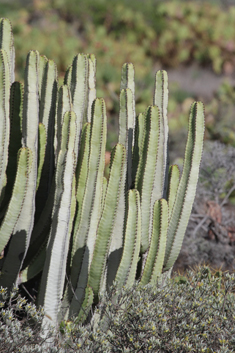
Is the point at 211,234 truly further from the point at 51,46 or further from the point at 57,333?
the point at 51,46

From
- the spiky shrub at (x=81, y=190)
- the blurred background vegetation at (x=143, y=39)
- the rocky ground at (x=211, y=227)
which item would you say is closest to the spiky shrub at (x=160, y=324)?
the spiky shrub at (x=81, y=190)

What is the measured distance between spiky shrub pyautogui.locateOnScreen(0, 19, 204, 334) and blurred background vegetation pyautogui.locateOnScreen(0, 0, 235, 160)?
6.05 metres

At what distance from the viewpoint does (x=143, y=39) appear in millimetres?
12672

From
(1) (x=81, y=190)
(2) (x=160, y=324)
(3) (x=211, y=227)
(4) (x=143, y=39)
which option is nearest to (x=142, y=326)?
(2) (x=160, y=324)

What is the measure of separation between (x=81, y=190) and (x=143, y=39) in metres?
10.5

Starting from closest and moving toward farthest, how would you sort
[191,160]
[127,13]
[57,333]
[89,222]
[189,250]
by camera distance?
[57,333]
[89,222]
[191,160]
[189,250]
[127,13]

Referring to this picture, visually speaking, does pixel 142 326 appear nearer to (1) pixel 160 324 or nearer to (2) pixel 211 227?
(1) pixel 160 324

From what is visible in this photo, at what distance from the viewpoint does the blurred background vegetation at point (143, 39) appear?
991 centimetres

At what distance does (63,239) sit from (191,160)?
108 centimetres

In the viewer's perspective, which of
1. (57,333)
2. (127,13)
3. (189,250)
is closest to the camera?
(57,333)

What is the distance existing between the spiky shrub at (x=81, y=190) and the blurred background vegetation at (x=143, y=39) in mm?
6049

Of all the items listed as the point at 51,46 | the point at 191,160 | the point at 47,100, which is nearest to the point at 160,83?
the point at 191,160

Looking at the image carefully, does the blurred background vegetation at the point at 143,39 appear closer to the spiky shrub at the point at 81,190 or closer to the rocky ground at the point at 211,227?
the rocky ground at the point at 211,227

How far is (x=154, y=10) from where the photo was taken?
534 inches
